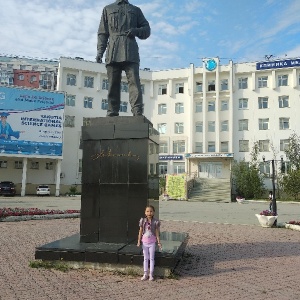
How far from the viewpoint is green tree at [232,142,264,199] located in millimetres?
36094

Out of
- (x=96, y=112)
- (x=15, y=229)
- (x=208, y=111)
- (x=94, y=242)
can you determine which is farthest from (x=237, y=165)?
(x=94, y=242)

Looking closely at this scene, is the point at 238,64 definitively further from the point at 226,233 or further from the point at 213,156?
the point at 226,233

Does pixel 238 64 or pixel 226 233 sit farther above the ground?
pixel 238 64

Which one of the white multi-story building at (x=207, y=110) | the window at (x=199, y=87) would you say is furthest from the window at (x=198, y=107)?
the window at (x=199, y=87)

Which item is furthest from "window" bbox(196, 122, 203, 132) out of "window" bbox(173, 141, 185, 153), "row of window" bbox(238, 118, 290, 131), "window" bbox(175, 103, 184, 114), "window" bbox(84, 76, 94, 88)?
"window" bbox(84, 76, 94, 88)

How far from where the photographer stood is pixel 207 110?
4206cm

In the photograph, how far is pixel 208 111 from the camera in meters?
42.1

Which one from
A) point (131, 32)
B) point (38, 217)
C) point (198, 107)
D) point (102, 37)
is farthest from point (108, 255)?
point (198, 107)

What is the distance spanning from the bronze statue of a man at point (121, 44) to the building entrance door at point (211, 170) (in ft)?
109

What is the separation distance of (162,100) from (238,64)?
1017cm

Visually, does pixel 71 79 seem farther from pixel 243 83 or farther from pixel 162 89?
pixel 243 83

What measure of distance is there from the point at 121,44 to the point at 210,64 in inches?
1412

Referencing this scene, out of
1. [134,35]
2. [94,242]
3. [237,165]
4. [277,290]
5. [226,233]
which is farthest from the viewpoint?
[237,165]

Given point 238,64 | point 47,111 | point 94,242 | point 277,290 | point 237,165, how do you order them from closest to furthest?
point 277,290 → point 94,242 → point 47,111 → point 237,165 → point 238,64
